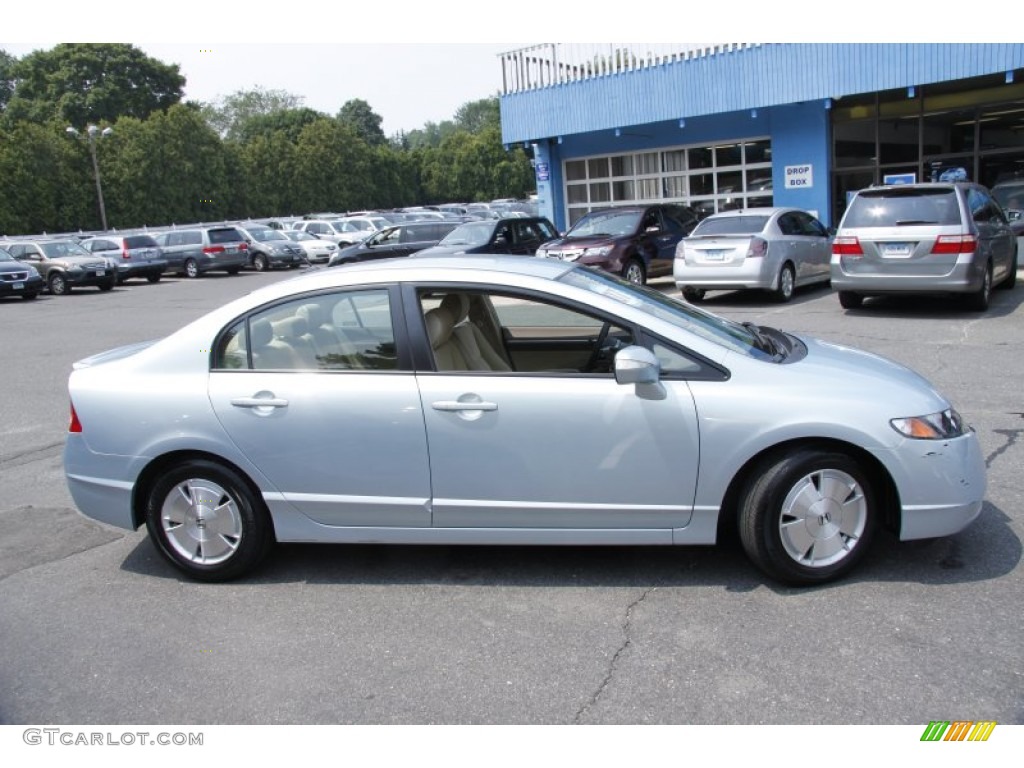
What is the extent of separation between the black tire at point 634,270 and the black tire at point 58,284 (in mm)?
16893

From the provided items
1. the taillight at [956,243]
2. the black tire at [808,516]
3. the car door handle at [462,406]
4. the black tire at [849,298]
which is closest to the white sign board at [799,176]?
the black tire at [849,298]

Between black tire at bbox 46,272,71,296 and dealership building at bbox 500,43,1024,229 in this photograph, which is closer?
dealership building at bbox 500,43,1024,229

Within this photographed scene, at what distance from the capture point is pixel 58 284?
25609 mm

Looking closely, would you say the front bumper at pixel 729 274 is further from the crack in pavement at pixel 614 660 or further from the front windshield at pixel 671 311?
the crack in pavement at pixel 614 660

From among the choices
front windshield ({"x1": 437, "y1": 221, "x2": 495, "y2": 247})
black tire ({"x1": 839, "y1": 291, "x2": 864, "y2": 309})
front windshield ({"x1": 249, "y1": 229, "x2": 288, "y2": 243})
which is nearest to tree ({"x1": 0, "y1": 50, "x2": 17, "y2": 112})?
front windshield ({"x1": 249, "y1": 229, "x2": 288, "y2": 243})

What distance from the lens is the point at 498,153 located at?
72.2 m

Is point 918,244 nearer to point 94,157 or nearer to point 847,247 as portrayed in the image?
point 847,247

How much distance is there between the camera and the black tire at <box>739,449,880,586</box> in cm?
410

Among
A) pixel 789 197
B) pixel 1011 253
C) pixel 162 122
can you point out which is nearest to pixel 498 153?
pixel 162 122

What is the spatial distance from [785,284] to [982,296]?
122 inches

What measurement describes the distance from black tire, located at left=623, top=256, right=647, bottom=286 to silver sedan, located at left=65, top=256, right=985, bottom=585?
1224 centimetres

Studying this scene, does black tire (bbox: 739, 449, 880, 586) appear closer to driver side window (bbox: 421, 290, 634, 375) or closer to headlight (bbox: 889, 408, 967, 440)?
headlight (bbox: 889, 408, 967, 440)

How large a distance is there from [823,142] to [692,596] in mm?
18444

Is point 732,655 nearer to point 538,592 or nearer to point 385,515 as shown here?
point 538,592
